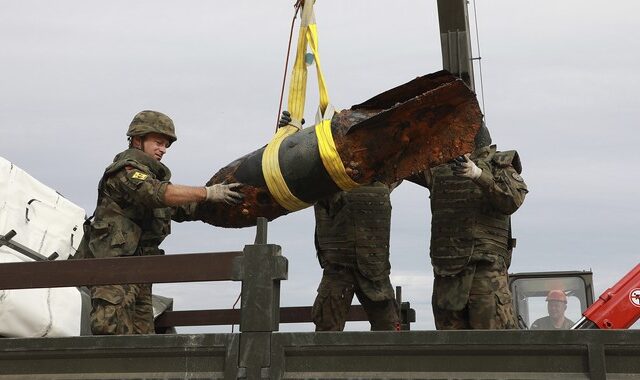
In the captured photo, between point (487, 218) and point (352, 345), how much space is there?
6.20ft

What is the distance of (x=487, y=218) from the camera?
16.0ft

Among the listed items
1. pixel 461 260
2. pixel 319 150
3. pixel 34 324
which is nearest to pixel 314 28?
pixel 319 150

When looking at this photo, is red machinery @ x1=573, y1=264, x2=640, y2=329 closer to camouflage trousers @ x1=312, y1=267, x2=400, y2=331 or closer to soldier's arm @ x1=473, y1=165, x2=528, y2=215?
soldier's arm @ x1=473, y1=165, x2=528, y2=215

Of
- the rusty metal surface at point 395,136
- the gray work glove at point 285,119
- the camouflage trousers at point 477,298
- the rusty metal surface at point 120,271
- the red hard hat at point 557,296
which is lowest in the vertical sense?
the rusty metal surface at point 120,271

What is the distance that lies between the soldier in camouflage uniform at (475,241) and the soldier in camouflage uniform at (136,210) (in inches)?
50.0

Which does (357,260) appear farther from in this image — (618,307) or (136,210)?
(618,307)

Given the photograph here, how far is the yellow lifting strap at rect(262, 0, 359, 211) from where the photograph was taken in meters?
3.95

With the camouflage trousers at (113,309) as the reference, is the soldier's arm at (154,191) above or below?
above

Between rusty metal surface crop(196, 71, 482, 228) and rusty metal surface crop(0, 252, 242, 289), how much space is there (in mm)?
733

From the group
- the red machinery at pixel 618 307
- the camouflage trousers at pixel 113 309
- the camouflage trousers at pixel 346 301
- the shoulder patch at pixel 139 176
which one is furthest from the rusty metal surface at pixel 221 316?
the red machinery at pixel 618 307

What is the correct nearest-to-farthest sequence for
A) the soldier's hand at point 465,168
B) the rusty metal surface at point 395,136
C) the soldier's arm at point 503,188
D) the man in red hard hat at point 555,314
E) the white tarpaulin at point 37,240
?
the rusty metal surface at point 395,136, the soldier's hand at point 465,168, the soldier's arm at point 503,188, the white tarpaulin at point 37,240, the man in red hard hat at point 555,314

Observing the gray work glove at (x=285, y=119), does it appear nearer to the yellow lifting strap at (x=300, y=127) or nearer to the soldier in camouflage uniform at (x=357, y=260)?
the yellow lifting strap at (x=300, y=127)

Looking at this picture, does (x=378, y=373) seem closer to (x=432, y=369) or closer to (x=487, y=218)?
(x=432, y=369)

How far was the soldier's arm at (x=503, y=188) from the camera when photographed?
15.0 feet
